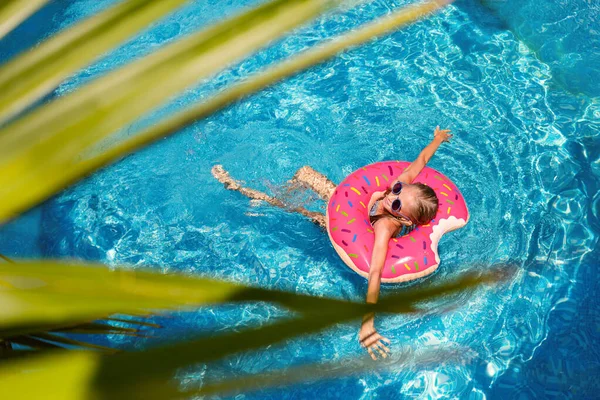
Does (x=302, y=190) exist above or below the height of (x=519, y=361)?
above

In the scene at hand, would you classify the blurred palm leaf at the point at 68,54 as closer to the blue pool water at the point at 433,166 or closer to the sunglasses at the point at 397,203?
the blue pool water at the point at 433,166

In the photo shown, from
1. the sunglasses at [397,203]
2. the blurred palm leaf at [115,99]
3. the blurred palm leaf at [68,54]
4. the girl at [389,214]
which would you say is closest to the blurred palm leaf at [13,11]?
the blurred palm leaf at [68,54]

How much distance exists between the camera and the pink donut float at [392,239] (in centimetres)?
407

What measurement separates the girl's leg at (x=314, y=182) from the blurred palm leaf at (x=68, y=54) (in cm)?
412

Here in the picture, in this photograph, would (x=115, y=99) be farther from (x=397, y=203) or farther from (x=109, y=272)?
(x=397, y=203)

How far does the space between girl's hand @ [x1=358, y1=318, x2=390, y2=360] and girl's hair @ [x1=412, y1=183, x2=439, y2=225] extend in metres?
0.82

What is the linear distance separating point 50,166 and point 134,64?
5.9 inches

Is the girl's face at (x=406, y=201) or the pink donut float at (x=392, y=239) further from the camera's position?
the pink donut float at (x=392, y=239)

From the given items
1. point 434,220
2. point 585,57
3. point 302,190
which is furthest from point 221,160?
point 585,57

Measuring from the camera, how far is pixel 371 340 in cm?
382

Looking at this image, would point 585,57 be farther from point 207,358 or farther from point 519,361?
point 207,358

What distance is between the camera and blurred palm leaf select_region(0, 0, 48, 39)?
2.11 ft

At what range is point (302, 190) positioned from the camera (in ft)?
16.1

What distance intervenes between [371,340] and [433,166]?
6.33 ft
